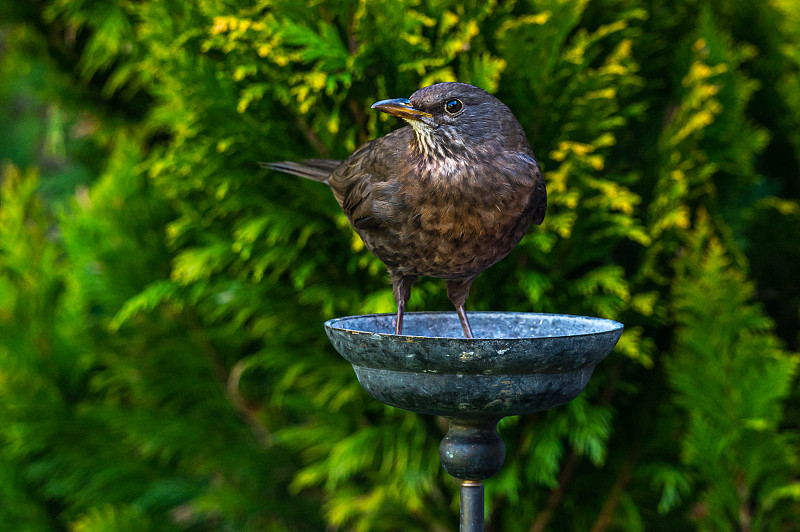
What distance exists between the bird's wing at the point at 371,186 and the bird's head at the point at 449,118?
0.30 feet

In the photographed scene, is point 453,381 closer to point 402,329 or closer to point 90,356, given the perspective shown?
point 402,329

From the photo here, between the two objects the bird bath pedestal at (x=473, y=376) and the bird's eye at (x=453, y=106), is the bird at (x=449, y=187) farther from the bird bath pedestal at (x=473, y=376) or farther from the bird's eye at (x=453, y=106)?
the bird bath pedestal at (x=473, y=376)

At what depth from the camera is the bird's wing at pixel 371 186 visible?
1.25 meters

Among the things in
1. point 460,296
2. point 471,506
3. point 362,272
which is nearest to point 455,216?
point 460,296

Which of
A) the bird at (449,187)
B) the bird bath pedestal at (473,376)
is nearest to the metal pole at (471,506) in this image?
the bird bath pedestal at (473,376)

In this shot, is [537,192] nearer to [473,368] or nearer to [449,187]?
[449,187]

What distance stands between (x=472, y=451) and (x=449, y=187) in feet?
1.69

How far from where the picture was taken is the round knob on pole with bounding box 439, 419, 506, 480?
4.39ft

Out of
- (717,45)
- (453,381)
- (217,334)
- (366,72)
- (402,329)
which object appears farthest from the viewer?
(217,334)

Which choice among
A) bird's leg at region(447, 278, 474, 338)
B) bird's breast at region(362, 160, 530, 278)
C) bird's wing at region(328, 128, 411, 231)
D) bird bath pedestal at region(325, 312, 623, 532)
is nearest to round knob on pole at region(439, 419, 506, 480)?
bird bath pedestal at region(325, 312, 623, 532)

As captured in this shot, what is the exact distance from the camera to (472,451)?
4.38ft

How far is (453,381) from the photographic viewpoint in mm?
1177

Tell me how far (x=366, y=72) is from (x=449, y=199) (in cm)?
84

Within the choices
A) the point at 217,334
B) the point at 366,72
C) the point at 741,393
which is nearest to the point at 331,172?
the point at 366,72
